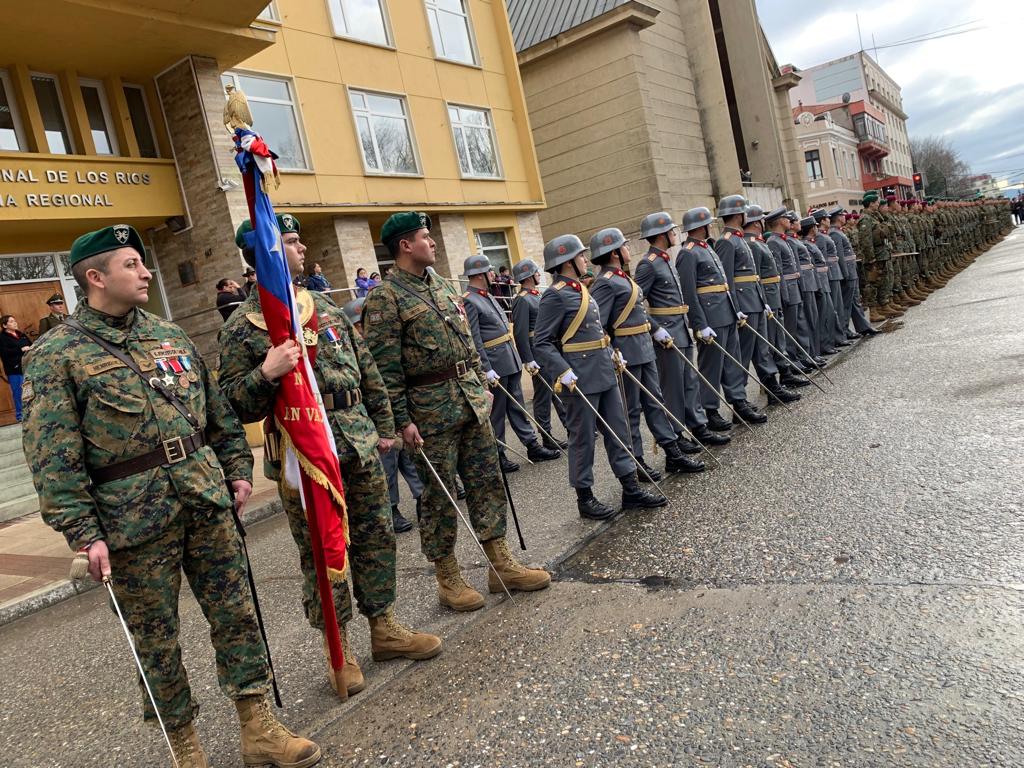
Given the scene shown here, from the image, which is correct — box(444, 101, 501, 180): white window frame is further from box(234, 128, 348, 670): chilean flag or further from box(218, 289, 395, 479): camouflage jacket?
box(234, 128, 348, 670): chilean flag

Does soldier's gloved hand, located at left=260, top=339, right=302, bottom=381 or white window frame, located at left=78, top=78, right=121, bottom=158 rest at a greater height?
white window frame, located at left=78, top=78, right=121, bottom=158

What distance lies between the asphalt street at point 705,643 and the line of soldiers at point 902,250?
9528 mm

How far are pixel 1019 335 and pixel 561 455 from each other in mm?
6172

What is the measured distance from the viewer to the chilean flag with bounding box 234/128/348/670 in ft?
11.5

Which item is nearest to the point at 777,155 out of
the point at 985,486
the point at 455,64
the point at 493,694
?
the point at 455,64

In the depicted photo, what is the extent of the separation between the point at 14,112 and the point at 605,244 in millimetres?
11893

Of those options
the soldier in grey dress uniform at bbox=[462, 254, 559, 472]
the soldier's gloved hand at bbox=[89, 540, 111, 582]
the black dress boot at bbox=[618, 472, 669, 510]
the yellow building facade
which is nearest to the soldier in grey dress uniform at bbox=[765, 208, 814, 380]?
the soldier in grey dress uniform at bbox=[462, 254, 559, 472]

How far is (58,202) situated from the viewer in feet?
42.5

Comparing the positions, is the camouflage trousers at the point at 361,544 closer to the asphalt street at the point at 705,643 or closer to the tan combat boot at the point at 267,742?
the asphalt street at the point at 705,643

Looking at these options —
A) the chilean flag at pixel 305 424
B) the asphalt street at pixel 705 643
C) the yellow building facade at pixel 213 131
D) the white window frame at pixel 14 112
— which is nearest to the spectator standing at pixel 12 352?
the yellow building facade at pixel 213 131

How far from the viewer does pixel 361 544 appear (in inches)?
152

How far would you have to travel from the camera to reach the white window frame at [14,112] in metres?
13.3

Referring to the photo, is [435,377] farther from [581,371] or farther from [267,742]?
[267,742]

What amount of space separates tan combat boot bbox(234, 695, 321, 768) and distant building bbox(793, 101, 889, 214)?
55.5 meters
